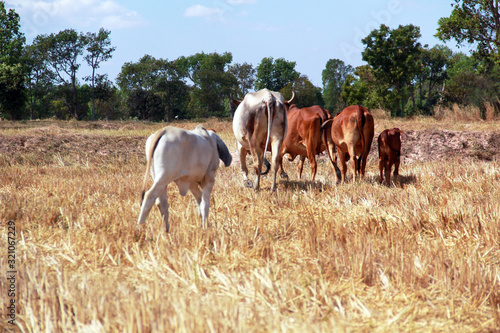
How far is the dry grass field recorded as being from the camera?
2.69 metres

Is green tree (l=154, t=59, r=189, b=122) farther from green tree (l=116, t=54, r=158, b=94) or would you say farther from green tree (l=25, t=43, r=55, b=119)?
green tree (l=25, t=43, r=55, b=119)

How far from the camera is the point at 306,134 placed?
949cm

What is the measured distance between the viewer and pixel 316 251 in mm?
4156

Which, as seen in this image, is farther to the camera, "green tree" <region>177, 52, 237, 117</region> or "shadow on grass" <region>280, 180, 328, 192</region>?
"green tree" <region>177, 52, 237, 117</region>

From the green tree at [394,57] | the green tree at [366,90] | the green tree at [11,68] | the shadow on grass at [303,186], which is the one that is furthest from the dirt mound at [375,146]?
the green tree at [11,68]

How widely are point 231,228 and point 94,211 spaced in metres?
2.26

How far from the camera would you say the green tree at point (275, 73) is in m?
82.4

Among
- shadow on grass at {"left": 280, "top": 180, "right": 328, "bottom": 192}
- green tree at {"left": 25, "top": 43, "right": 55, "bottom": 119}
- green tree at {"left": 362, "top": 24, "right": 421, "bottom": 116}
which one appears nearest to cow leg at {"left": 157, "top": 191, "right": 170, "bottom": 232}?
shadow on grass at {"left": 280, "top": 180, "right": 328, "bottom": 192}

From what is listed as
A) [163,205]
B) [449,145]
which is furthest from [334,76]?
[163,205]

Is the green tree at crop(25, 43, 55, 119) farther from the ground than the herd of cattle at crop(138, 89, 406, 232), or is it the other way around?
the green tree at crop(25, 43, 55, 119)

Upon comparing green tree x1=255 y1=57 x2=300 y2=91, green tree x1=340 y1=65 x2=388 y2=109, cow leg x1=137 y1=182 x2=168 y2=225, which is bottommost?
cow leg x1=137 y1=182 x2=168 y2=225

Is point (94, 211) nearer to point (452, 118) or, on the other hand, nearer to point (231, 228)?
point (231, 228)

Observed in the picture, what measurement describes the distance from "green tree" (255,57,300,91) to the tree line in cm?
20

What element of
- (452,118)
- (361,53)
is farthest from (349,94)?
(452,118)
